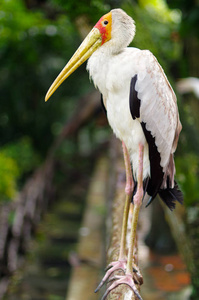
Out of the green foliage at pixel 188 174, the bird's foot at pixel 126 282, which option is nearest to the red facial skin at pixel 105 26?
the bird's foot at pixel 126 282

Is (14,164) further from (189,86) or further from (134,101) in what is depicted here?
(134,101)

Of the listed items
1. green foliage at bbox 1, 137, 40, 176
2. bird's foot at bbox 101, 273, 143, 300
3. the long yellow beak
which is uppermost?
the long yellow beak

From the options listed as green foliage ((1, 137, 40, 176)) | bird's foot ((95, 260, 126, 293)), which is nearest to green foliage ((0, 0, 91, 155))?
green foliage ((1, 137, 40, 176))

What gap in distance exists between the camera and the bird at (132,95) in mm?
1861

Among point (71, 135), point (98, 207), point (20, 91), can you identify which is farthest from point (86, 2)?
point (20, 91)

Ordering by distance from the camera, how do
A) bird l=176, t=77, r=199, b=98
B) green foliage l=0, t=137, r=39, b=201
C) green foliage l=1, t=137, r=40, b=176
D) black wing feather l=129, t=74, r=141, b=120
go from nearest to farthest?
1. black wing feather l=129, t=74, r=141, b=120
2. bird l=176, t=77, r=199, b=98
3. green foliage l=0, t=137, r=39, b=201
4. green foliage l=1, t=137, r=40, b=176

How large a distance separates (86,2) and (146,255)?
398cm

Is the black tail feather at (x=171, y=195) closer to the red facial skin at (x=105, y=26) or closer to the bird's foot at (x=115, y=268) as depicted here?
the bird's foot at (x=115, y=268)

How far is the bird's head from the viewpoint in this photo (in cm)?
189

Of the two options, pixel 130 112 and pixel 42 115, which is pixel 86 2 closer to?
pixel 130 112

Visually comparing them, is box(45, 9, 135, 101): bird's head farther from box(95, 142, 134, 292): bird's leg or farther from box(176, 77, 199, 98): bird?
box(176, 77, 199, 98): bird

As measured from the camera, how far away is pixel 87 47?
190 cm

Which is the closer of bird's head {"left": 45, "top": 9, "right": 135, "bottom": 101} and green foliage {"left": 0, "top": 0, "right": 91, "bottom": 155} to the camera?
bird's head {"left": 45, "top": 9, "right": 135, "bottom": 101}

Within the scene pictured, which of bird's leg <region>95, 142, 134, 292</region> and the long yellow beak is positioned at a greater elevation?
the long yellow beak
